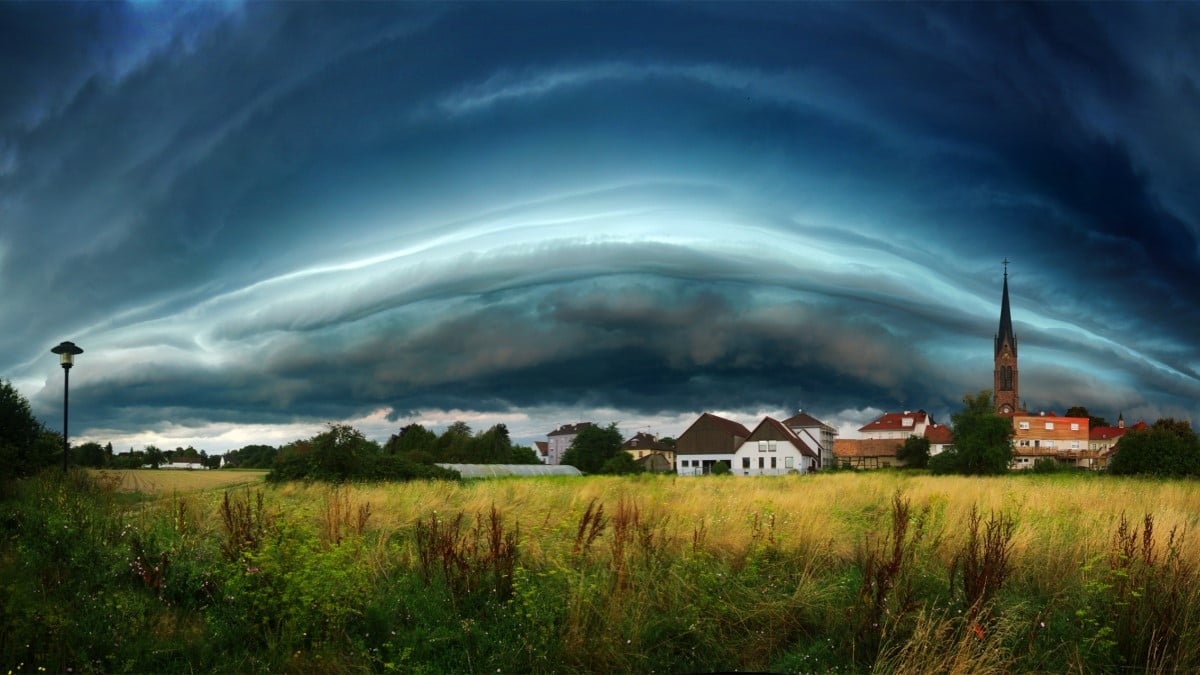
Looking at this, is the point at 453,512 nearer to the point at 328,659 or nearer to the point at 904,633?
the point at 328,659

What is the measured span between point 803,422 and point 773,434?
14348 millimetres

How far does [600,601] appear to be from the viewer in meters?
7.16

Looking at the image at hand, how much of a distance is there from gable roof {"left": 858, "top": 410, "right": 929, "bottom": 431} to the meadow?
109m

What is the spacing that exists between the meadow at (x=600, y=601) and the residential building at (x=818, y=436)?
183ft

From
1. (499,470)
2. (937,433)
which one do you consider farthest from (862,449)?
(937,433)

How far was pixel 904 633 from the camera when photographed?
667 cm

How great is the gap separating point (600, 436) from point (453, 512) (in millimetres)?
50607

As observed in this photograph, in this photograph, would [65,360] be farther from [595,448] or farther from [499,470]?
[595,448]

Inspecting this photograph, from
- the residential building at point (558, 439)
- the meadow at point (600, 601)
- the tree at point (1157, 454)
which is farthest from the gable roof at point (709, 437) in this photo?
the residential building at point (558, 439)

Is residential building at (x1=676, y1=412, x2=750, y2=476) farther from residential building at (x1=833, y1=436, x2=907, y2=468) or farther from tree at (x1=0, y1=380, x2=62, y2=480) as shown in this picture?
tree at (x1=0, y1=380, x2=62, y2=480)

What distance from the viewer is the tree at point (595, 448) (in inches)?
2387

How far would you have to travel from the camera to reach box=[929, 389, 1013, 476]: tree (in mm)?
48281

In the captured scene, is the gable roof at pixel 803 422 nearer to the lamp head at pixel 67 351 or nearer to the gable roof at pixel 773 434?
the gable roof at pixel 773 434

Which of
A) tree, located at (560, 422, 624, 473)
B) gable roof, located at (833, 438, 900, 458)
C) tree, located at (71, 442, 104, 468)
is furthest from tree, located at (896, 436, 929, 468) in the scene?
tree, located at (71, 442, 104, 468)
